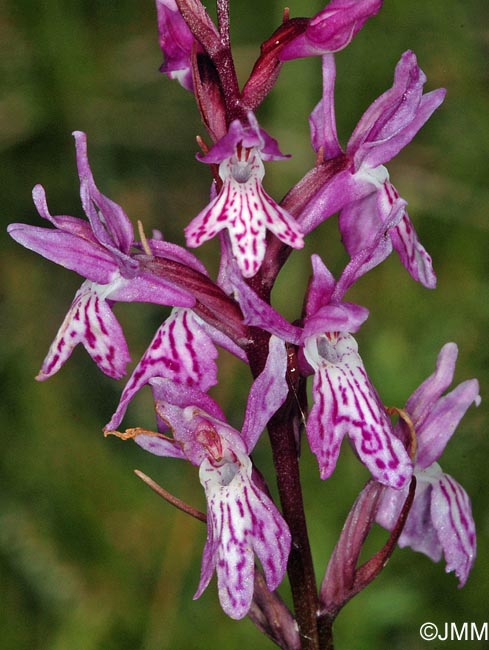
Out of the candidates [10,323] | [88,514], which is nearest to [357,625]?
[88,514]

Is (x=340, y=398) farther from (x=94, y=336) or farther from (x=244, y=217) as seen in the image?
(x=94, y=336)

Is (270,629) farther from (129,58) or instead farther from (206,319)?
(129,58)

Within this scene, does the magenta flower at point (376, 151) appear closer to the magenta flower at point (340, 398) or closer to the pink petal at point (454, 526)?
the magenta flower at point (340, 398)

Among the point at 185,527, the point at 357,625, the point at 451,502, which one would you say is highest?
the point at 451,502

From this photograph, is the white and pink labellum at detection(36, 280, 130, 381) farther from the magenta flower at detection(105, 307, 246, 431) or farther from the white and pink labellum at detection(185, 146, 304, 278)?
the white and pink labellum at detection(185, 146, 304, 278)

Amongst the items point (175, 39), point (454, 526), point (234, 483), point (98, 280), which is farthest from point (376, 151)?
point (454, 526)
